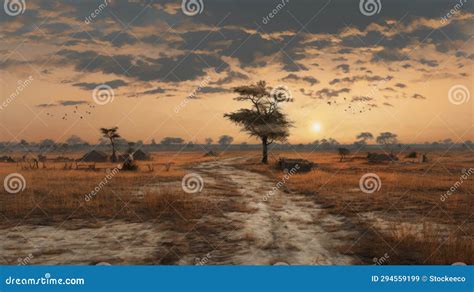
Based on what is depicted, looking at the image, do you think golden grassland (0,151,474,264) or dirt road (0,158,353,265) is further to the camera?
golden grassland (0,151,474,264)

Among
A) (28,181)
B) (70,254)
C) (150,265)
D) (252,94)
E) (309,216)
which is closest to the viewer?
(150,265)

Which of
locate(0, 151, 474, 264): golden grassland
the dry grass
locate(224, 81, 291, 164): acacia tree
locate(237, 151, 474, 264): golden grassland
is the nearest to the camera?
locate(237, 151, 474, 264): golden grassland

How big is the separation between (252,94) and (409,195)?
27.1 m

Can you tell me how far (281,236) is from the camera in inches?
453

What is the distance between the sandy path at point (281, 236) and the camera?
31.5 feet

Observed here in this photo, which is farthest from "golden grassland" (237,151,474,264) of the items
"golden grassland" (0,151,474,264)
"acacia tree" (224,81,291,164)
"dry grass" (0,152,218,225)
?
"acacia tree" (224,81,291,164)

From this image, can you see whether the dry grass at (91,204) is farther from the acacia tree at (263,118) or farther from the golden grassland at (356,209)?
the acacia tree at (263,118)

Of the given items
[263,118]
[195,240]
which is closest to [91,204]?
[195,240]

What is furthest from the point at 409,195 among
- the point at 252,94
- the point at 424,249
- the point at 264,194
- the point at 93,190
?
the point at 252,94

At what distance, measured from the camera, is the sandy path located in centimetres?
960

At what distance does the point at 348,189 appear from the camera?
2075 centimetres

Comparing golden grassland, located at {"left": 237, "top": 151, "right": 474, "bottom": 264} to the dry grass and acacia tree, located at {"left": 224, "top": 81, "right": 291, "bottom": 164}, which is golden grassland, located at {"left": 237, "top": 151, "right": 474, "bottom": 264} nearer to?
the dry grass

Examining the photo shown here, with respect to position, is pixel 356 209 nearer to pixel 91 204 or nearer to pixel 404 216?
pixel 404 216

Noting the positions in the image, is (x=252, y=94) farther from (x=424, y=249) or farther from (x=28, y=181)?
(x=424, y=249)
